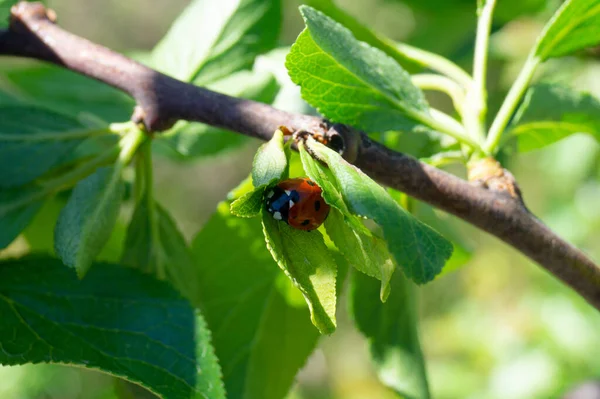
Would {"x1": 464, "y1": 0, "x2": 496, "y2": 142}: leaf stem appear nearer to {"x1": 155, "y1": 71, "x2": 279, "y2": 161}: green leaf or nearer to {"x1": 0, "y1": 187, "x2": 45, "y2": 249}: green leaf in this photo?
{"x1": 155, "y1": 71, "x2": 279, "y2": 161}: green leaf

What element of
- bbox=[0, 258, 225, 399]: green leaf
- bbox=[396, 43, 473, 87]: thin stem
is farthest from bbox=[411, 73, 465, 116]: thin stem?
bbox=[0, 258, 225, 399]: green leaf

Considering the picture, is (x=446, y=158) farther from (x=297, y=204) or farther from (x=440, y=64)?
(x=297, y=204)

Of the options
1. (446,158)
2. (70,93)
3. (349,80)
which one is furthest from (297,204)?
(70,93)

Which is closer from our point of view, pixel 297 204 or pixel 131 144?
pixel 297 204

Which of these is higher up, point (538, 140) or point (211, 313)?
point (538, 140)

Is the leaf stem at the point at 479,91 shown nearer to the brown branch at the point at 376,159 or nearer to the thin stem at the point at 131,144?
the brown branch at the point at 376,159

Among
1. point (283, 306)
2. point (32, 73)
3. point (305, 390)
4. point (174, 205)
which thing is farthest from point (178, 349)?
point (174, 205)

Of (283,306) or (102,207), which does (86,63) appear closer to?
(102,207)
